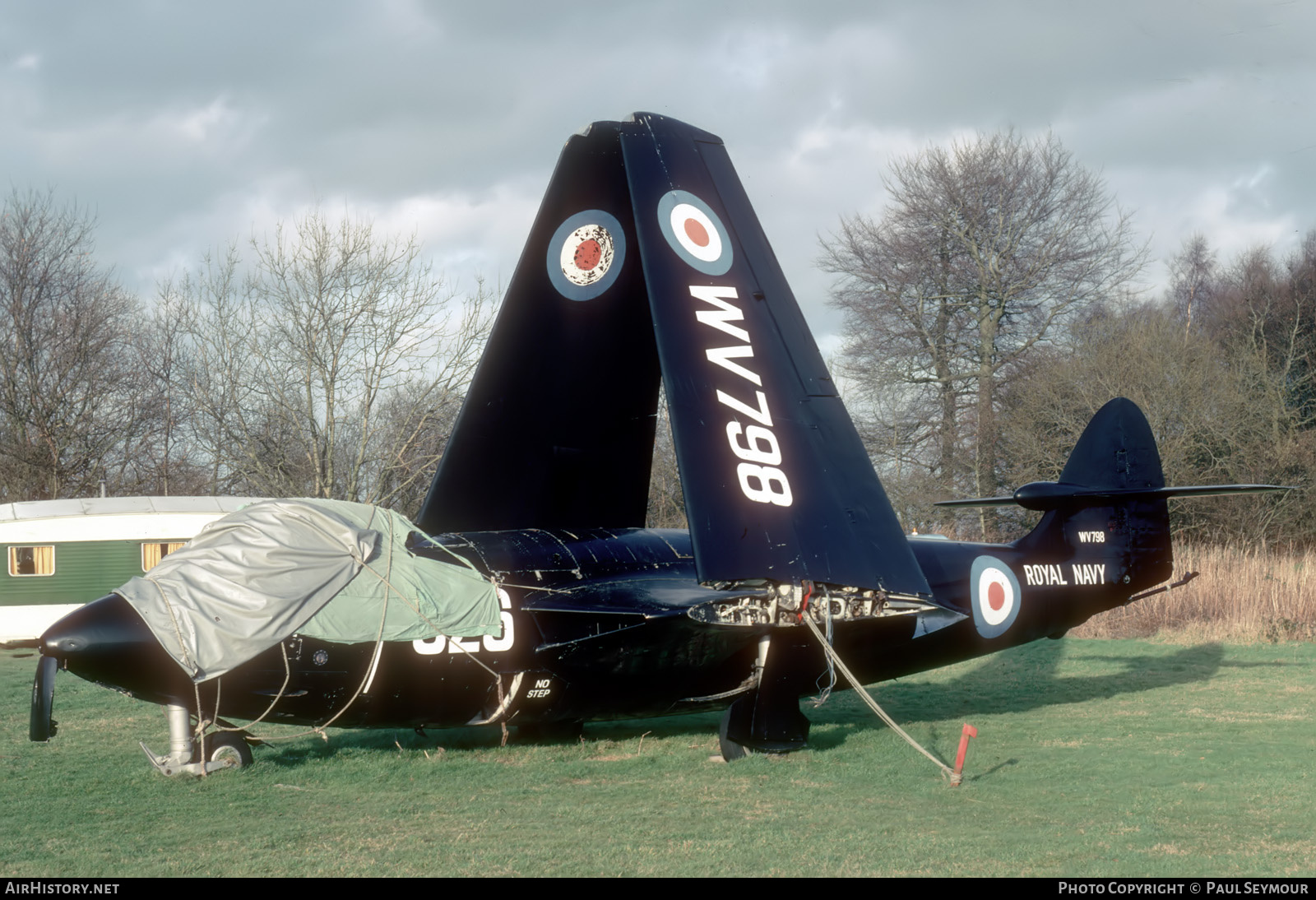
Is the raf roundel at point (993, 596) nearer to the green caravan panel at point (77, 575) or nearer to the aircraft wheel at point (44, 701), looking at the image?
the aircraft wheel at point (44, 701)

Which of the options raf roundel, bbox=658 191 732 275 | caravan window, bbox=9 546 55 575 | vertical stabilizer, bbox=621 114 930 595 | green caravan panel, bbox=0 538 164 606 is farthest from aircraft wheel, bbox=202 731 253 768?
caravan window, bbox=9 546 55 575

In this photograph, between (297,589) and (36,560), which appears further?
(36,560)

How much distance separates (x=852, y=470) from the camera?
344 inches

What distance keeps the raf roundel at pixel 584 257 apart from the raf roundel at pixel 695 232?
2.32 m

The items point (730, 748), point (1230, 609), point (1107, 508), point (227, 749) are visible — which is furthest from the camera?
point (1230, 609)

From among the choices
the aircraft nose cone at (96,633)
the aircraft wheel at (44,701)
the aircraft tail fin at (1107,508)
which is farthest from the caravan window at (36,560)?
the aircraft tail fin at (1107,508)

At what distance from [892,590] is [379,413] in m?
20.4

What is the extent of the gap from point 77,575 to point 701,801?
19090mm

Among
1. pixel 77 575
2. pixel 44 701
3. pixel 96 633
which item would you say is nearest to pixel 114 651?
pixel 96 633

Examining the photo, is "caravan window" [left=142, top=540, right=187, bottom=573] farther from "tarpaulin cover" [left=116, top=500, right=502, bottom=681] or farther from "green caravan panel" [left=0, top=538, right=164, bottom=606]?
"tarpaulin cover" [left=116, top=500, right=502, bottom=681]

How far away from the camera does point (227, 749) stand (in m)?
9.37

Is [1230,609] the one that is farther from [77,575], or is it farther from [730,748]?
[77,575]

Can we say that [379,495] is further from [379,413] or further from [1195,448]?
[1195,448]

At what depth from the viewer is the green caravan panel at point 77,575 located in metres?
22.5
